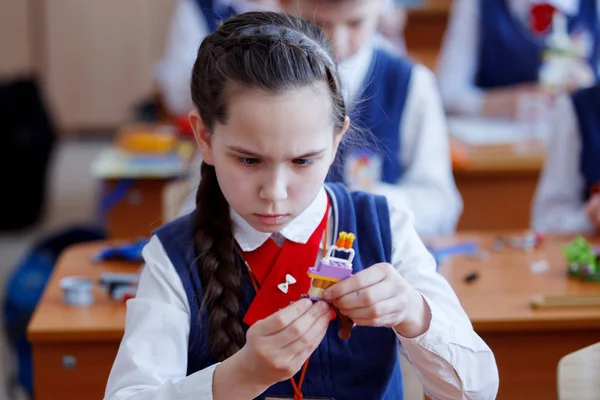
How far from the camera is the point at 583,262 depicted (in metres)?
1.94

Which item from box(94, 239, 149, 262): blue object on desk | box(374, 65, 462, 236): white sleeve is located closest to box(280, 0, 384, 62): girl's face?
box(374, 65, 462, 236): white sleeve

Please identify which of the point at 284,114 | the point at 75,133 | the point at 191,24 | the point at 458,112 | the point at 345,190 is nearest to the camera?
the point at 284,114

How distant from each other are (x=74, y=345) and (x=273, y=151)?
772 mm

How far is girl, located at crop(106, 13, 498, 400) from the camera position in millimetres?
1218

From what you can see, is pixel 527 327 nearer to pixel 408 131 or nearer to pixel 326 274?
pixel 326 274

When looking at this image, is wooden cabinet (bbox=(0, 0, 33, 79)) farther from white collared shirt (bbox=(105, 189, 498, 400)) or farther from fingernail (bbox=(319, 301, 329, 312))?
fingernail (bbox=(319, 301, 329, 312))

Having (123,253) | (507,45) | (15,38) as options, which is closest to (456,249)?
(123,253)

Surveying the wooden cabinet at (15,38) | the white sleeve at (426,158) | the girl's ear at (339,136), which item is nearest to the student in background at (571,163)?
the white sleeve at (426,158)

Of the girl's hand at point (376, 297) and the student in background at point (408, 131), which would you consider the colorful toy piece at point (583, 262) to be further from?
the girl's hand at point (376, 297)

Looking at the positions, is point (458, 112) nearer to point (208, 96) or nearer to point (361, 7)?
point (361, 7)

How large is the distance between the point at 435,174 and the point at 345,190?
107 cm

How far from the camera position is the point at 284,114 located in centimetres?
122

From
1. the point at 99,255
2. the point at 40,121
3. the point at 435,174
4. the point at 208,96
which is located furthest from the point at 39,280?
the point at 40,121

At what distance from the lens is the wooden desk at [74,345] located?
174 cm
